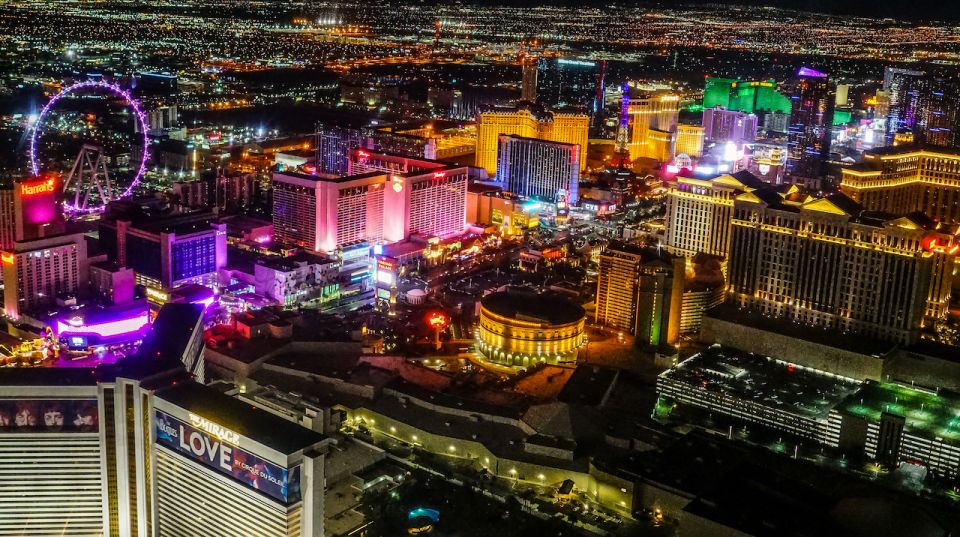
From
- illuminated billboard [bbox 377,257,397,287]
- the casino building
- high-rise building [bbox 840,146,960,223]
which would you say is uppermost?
high-rise building [bbox 840,146,960,223]

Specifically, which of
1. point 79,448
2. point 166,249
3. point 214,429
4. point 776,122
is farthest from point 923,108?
point 79,448

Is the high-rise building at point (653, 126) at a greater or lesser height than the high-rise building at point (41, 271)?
greater

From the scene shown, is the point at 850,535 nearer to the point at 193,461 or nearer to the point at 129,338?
the point at 193,461

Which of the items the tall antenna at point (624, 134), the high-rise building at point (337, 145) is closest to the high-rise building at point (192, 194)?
the high-rise building at point (337, 145)

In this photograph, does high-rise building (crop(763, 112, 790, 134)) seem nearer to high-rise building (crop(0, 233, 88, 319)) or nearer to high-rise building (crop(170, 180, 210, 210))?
high-rise building (crop(170, 180, 210, 210))

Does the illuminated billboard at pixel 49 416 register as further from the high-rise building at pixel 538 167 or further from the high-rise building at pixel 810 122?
the high-rise building at pixel 810 122

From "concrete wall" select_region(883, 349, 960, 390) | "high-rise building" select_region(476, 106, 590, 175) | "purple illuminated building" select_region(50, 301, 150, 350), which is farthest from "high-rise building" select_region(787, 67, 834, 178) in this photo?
"purple illuminated building" select_region(50, 301, 150, 350)
